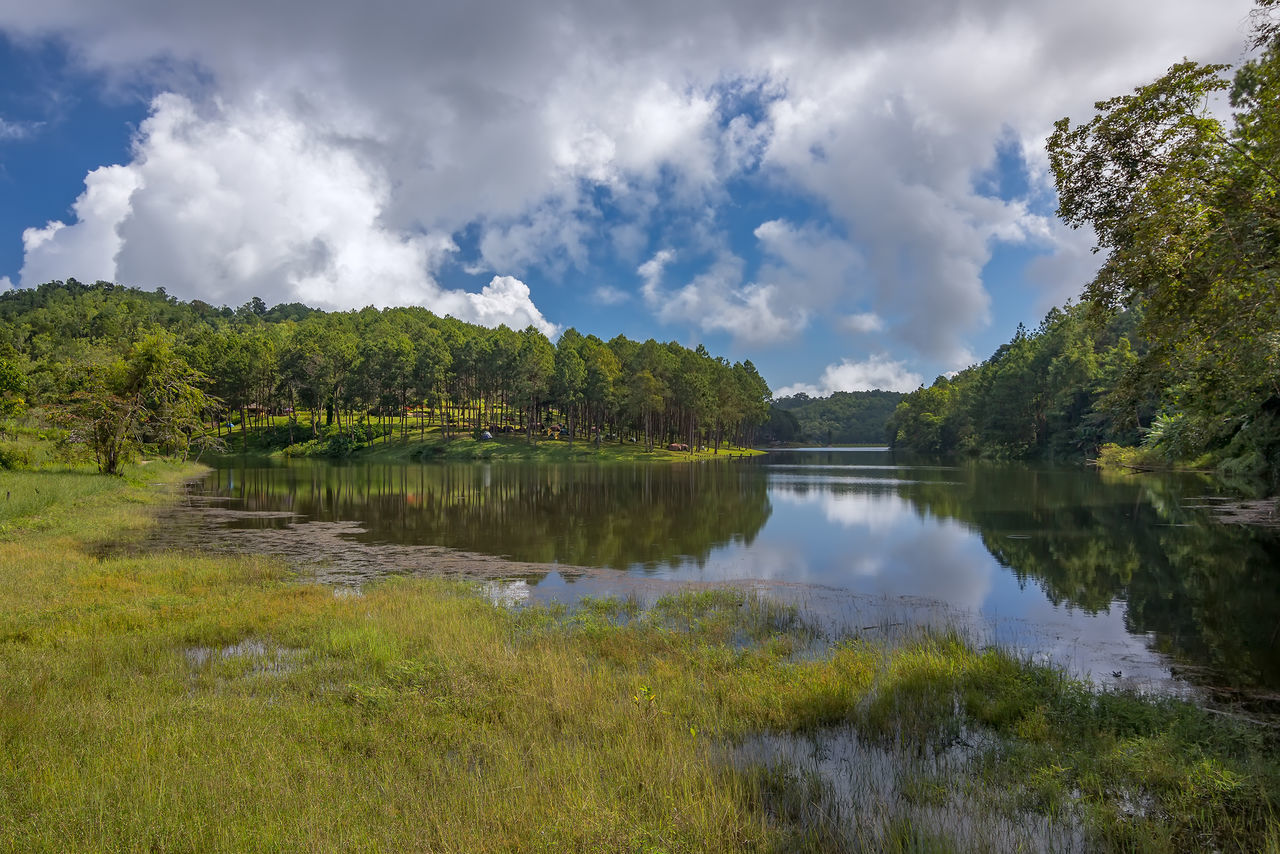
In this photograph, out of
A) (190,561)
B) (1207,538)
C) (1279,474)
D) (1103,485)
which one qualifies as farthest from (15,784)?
(1103,485)

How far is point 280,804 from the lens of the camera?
19.8 feet

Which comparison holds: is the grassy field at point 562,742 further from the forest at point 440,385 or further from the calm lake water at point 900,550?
the forest at point 440,385

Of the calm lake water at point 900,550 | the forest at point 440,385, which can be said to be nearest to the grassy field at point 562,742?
the calm lake water at point 900,550

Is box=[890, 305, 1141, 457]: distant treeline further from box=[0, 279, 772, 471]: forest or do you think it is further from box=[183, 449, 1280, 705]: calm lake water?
box=[0, 279, 772, 471]: forest

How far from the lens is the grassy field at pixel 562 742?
596 centimetres

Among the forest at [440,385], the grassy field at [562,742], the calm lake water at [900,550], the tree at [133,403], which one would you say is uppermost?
the forest at [440,385]

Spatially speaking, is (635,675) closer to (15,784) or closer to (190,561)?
(15,784)

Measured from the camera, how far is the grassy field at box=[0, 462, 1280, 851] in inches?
235

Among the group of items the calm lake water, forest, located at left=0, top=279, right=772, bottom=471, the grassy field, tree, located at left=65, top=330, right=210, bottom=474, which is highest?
forest, located at left=0, top=279, right=772, bottom=471

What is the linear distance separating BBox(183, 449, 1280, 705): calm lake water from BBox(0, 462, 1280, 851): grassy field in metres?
4.25

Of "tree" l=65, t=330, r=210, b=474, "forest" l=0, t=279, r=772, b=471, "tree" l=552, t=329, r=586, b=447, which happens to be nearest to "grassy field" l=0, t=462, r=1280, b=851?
"tree" l=65, t=330, r=210, b=474

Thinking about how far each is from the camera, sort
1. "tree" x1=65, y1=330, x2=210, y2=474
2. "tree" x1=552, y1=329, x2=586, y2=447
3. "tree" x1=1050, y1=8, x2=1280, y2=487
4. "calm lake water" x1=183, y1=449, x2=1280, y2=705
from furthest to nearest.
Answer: "tree" x1=552, y1=329, x2=586, y2=447
"tree" x1=65, y1=330, x2=210, y2=474
"calm lake water" x1=183, y1=449, x2=1280, y2=705
"tree" x1=1050, y1=8, x2=1280, y2=487

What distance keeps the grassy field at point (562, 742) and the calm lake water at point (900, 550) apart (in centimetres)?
425

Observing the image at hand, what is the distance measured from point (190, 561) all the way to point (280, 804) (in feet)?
59.0
